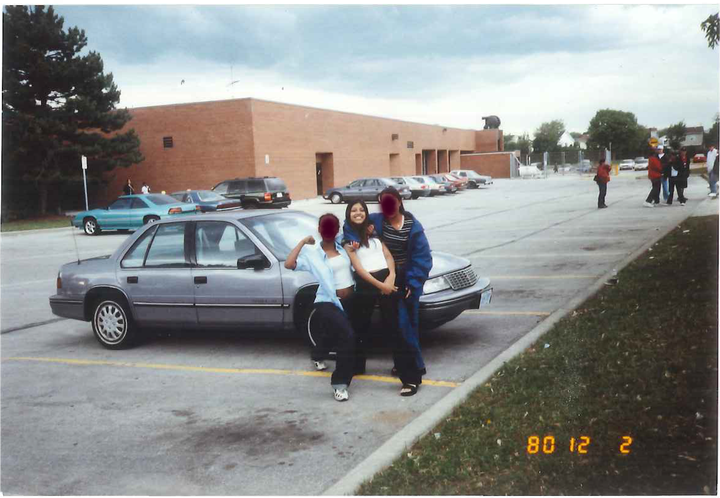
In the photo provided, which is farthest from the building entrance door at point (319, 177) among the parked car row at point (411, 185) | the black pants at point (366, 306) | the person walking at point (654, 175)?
the black pants at point (366, 306)

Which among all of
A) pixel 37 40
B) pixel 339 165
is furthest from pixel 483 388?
pixel 339 165

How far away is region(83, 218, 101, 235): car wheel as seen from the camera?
2203cm

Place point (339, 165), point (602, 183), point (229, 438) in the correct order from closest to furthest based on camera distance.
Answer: point (229, 438) < point (602, 183) < point (339, 165)

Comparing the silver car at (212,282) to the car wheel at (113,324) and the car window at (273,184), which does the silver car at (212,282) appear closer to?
the car wheel at (113,324)

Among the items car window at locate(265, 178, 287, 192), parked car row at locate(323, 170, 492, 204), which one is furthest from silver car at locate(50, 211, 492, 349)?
parked car row at locate(323, 170, 492, 204)

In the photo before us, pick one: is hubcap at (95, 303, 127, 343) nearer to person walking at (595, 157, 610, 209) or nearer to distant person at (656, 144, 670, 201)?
person walking at (595, 157, 610, 209)

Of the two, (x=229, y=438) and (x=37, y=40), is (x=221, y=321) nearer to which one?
(x=229, y=438)

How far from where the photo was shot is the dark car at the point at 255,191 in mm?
27203

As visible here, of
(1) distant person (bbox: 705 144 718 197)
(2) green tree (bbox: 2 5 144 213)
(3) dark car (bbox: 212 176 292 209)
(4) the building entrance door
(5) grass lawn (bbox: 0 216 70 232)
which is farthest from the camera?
(4) the building entrance door

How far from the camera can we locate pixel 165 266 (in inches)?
265

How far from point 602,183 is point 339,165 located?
23731 mm

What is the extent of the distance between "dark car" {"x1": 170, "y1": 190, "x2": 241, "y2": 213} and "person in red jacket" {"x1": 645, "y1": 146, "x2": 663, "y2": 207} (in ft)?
43.8

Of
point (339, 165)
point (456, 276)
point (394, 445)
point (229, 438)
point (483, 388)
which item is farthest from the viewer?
point (339, 165)

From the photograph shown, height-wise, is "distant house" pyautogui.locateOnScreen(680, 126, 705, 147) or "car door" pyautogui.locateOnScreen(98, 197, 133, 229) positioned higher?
"distant house" pyautogui.locateOnScreen(680, 126, 705, 147)
